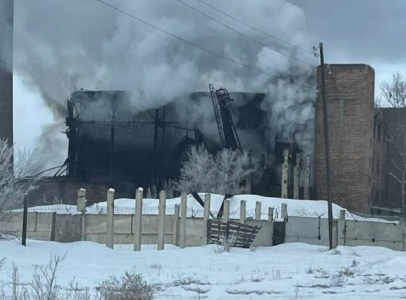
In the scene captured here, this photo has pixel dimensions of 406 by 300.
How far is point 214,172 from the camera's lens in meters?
51.7

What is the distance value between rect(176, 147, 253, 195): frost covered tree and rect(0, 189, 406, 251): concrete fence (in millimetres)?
18304

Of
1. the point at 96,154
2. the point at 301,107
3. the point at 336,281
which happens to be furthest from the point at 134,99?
the point at 336,281

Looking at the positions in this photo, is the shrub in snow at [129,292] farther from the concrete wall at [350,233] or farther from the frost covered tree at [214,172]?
the frost covered tree at [214,172]

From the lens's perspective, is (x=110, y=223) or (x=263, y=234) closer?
(x=110, y=223)

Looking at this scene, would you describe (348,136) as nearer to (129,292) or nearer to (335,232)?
(335,232)

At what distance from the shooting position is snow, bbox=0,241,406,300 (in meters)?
10.5

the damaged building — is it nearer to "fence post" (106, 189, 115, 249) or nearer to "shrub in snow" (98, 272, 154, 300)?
"fence post" (106, 189, 115, 249)

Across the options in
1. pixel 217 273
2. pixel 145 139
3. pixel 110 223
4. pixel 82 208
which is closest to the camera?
pixel 217 273

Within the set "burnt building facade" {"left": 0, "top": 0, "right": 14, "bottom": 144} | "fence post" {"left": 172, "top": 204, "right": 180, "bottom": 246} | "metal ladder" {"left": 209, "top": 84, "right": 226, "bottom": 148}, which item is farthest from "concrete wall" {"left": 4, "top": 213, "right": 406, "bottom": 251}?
"metal ladder" {"left": 209, "top": 84, "right": 226, "bottom": 148}

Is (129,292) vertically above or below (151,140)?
below

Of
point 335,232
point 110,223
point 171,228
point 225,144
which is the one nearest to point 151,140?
point 225,144

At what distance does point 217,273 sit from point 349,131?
38.0m

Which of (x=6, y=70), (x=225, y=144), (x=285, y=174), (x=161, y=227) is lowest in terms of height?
(x=161, y=227)

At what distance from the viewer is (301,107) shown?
50469mm
